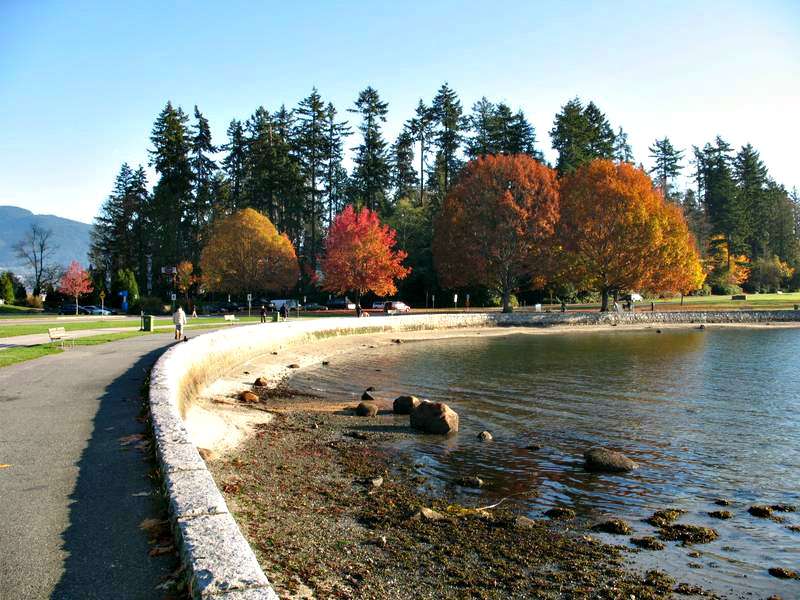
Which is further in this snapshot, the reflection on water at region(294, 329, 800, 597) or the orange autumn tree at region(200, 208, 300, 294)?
the orange autumn tree at region(200, 208, 300, 294)

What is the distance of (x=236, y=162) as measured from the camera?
290ft

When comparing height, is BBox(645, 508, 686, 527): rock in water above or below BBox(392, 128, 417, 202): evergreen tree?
below

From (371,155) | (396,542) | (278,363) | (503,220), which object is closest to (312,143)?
(371,155)

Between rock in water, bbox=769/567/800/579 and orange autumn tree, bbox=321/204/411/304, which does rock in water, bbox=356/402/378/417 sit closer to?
rock in water, bbox=769/567/800/579

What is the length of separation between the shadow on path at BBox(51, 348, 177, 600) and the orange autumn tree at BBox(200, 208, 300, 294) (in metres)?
61.5

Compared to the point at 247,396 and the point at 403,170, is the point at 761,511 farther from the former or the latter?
the point at 403,170

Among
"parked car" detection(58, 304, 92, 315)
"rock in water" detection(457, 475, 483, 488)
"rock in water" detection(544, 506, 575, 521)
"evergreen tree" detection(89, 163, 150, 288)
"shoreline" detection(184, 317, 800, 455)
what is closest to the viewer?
"rock in water" detection(544, 506, 575, 521)

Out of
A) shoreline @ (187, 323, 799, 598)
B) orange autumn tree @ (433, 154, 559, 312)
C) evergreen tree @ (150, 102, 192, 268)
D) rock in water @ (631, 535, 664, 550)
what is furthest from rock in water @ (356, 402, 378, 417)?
evergreen tree @ (150, 102, 192, 268)

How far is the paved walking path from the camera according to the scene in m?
5.48

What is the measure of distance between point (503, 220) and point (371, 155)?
2667 centimetres

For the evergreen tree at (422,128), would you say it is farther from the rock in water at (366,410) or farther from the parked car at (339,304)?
the rock in water at (366,410)

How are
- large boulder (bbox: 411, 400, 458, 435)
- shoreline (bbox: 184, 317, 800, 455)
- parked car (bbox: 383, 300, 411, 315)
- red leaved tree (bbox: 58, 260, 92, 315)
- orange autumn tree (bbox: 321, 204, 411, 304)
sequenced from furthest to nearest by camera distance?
red leaved tree (bbox: 58, 260, 92, 315) → parked car (bbox: 383, 300, 411, 315) → orange autumn tree (bbox: 321, 204, 411, 304) → large boulder (bbox: 411, 400, 458, 435) → shoreline (bbox: 184, 317, 800, 455)

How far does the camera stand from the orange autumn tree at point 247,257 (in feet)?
232

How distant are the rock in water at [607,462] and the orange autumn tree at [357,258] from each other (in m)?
48.6
